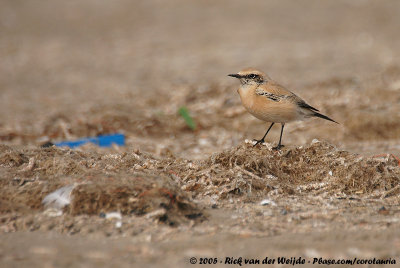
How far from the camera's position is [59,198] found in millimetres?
4801

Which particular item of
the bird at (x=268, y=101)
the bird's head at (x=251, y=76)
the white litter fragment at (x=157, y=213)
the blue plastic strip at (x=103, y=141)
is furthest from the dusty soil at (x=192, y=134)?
the bird's head at (x=251, y=76)

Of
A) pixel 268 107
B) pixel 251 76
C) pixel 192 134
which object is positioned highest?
pixel 251 76

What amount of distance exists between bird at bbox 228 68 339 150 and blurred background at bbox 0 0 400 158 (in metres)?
1.46

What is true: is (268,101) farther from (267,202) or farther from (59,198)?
(59,198)

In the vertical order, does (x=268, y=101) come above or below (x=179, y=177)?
above

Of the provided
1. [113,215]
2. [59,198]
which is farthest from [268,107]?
[59,198]

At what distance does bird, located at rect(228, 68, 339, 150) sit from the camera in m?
6.61

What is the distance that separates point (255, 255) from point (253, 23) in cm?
1682

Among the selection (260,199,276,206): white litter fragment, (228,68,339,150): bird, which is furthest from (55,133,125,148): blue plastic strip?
(260,199,276,206): white litter fragment

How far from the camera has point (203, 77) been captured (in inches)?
549

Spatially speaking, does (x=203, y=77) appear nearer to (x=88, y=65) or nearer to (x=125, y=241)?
(x=88, y=65)

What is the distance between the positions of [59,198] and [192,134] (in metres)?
5.16

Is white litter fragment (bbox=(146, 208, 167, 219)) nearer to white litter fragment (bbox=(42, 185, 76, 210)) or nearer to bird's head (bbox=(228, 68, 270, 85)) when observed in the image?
white litter fragment (bbox=(42, 185, 76, 210))

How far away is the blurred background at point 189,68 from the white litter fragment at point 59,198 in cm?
316
